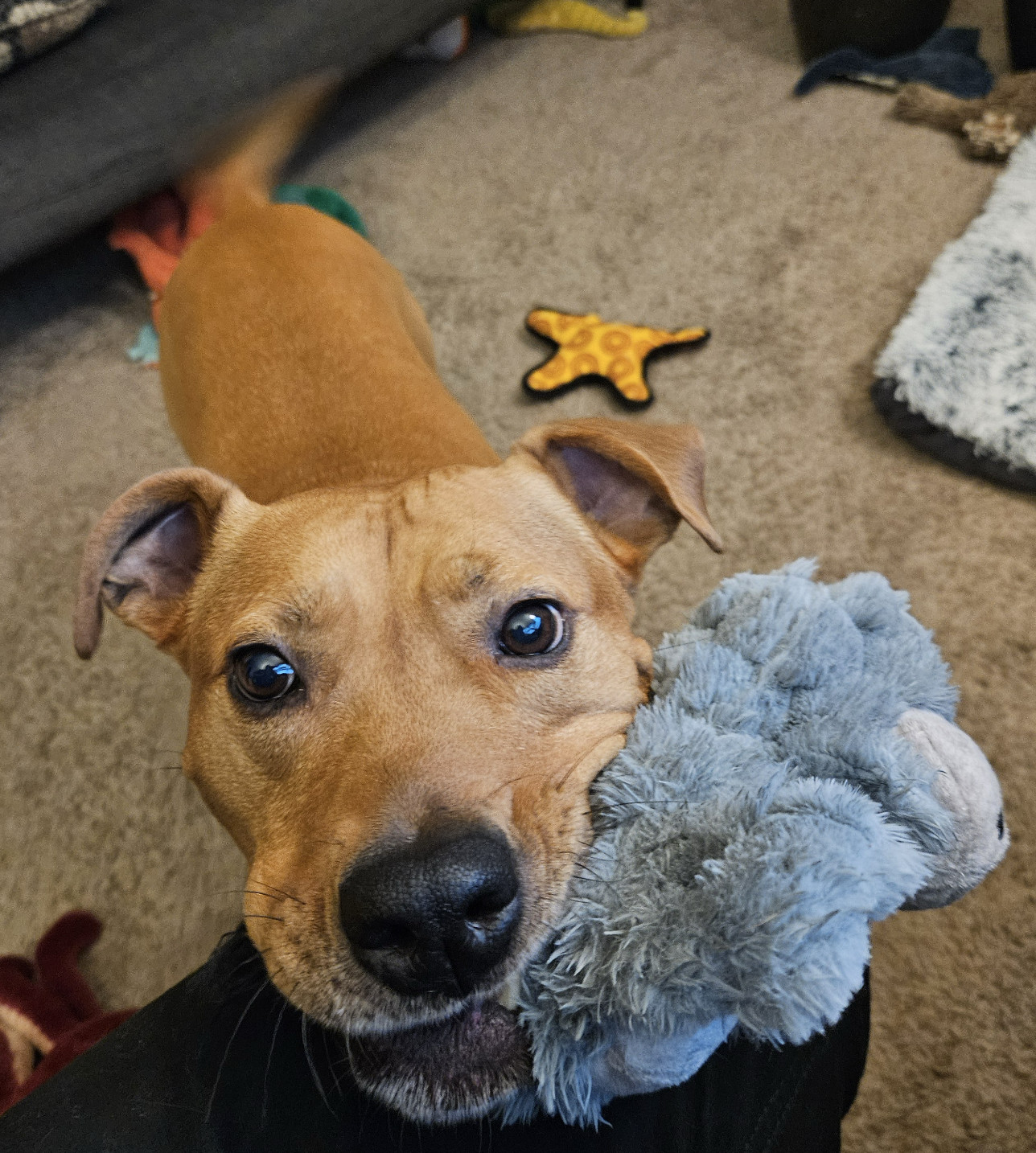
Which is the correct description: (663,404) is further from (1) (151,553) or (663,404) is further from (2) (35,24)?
(2) (35,24)

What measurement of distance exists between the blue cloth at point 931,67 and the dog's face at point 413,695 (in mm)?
3850

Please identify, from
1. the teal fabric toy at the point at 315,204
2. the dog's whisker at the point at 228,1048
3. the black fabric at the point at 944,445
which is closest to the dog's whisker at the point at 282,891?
the dog's whisker at the point at 228,1048

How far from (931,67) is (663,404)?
2776mm

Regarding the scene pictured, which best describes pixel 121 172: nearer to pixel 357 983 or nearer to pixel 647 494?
pixel 647 494

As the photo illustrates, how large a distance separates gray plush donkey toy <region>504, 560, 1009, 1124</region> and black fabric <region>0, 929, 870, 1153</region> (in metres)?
0.07

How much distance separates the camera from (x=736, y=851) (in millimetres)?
1018

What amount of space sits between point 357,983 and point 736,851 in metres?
0.53

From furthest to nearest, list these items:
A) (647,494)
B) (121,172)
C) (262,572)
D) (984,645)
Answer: (121,172)
(984,645)
(647,494)
(262,572)

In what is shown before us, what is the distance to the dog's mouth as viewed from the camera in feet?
3.61

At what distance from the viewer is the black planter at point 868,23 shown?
4.37 m

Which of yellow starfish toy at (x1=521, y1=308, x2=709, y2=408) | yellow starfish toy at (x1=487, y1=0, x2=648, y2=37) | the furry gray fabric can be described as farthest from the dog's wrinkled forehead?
yellow starfish toy at (x1=487, y1=0, x2=648, y2=37)

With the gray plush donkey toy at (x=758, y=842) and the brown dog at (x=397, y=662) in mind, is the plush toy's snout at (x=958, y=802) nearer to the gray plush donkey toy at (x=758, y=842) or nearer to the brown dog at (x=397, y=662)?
the gray plush donkey toy at (x=758, y=842)

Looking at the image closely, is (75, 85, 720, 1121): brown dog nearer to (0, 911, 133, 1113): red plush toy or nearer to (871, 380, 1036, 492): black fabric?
(0, 911, 133, 1113): red plush toy

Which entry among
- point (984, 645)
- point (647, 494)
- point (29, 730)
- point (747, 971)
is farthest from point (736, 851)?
point (29, 730)
